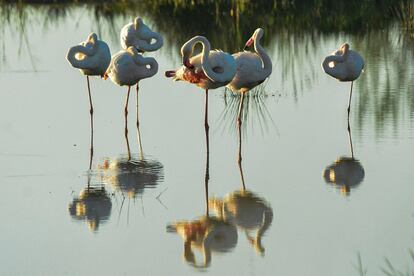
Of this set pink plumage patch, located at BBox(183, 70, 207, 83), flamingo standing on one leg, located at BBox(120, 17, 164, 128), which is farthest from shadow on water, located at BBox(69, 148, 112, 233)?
flamingo standing on one leg, located at BBox(120, 17, 164, 128)

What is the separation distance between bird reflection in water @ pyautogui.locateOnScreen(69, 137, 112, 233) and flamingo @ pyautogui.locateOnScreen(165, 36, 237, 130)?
204 centimetres

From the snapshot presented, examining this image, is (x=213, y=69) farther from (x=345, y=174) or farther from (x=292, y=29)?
(x=292, y=29)

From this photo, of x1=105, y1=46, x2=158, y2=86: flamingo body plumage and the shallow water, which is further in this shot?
x1=105, y1=46, x2=158, y2=86: flamingo body plumage

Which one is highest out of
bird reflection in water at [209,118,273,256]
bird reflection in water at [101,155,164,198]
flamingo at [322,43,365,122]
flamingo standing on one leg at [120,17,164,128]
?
flamingo standing on one leg at [120,17,164,128]

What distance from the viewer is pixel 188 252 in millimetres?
7594

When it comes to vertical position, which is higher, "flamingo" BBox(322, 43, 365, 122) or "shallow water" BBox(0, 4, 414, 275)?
"flamingo" BBox(322, 43, 365, 122)

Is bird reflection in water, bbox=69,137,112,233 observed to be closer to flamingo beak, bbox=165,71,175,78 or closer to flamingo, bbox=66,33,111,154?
flamingo beak, bbox=165,71,175,78

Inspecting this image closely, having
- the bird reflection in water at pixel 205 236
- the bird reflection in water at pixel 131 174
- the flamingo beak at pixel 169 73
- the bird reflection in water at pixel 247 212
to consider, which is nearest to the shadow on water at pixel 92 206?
the bird reflection in water at pixel 131 174

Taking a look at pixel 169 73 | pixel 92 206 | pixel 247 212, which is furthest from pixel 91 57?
pixel 247 212

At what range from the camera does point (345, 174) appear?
9.95 meters

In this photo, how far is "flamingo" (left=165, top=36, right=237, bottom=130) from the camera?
11.2 metres

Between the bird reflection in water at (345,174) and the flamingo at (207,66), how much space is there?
1.50m

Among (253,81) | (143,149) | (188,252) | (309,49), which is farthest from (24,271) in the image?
(309,49)

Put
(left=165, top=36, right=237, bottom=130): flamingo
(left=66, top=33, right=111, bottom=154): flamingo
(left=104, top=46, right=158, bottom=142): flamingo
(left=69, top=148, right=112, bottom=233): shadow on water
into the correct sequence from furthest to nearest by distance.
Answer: (left=66, top=33, right=111, bottom=154): flamingo < (left=104, top=46, right=158, bottom=142): flamingo < (left=165, top=36, right=237, bottom=130): flamingo < (left=69, top=148, right=112, bottom=233): shadow on water
